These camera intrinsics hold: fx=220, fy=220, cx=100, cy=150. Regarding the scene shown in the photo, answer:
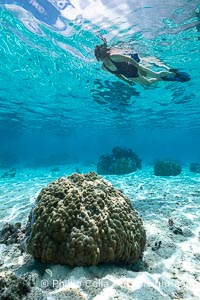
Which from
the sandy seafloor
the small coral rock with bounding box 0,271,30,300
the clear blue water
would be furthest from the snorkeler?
the small coral rock with bounding box 0,271,30,300

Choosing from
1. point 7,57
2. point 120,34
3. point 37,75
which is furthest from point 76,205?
point 37,75

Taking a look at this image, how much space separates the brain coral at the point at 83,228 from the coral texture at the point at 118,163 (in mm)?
17562

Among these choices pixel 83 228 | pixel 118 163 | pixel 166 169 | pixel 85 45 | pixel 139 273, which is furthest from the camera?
pixel 118 163

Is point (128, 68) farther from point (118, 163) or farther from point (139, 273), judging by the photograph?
point (118, 163)

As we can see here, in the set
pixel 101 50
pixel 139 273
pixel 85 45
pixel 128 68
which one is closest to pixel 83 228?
pixel 139 273

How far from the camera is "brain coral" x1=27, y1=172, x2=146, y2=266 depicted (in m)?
4.35

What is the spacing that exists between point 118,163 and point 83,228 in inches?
760

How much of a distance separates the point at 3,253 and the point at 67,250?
2.21m

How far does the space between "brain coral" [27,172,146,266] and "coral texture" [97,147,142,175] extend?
17562 millimetres

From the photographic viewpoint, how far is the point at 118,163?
23734 millimetres

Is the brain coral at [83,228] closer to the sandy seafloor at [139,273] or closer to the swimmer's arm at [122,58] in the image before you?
the sandy seafloor at [139,273]

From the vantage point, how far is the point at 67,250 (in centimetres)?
431

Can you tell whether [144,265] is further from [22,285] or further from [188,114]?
[188,114]

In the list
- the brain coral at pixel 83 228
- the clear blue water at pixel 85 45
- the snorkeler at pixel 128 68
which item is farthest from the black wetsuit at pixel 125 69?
the brain coral at pixel 83 228
